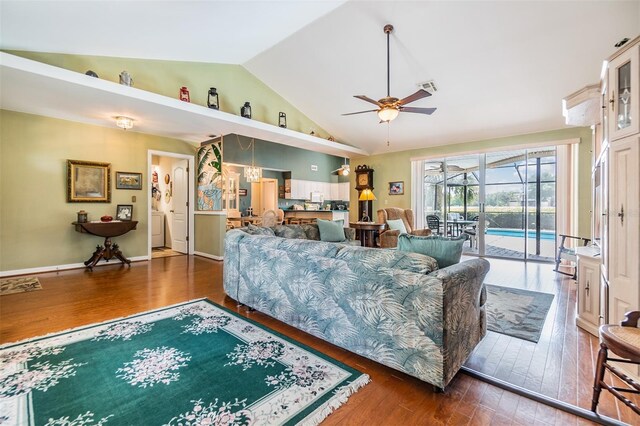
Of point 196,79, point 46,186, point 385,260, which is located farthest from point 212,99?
point 385,260

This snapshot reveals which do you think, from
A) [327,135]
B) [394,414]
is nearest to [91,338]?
[394,414]

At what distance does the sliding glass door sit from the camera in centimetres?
576

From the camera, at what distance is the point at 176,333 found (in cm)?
239

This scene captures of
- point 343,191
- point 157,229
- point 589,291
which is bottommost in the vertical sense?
point 589,291

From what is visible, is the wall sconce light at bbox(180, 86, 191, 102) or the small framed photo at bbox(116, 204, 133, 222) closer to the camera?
the wall sconce light at bbox(180, 86, 191, 102)

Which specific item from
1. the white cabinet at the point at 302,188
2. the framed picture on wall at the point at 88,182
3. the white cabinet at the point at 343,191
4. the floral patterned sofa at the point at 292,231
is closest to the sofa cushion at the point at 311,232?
the floral patterned sofa at the point at 292,231

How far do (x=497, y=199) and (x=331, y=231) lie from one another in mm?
4261

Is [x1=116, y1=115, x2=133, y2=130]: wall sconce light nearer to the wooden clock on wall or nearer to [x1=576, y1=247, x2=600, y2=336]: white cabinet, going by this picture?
the wooden clock on wall

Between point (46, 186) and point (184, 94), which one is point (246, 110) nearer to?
point (184, 94)

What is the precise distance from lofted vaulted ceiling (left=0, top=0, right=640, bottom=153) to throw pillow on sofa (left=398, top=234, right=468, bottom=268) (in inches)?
122

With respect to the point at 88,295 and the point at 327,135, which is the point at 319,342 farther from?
the point at 327,135

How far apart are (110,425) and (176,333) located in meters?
1.02

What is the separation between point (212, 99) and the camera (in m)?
4.61

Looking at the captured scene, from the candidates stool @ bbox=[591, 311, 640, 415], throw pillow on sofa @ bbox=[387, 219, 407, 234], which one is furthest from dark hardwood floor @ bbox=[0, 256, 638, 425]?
throw pillow on sofa @ bbox=[387, 219, 407, 234]
